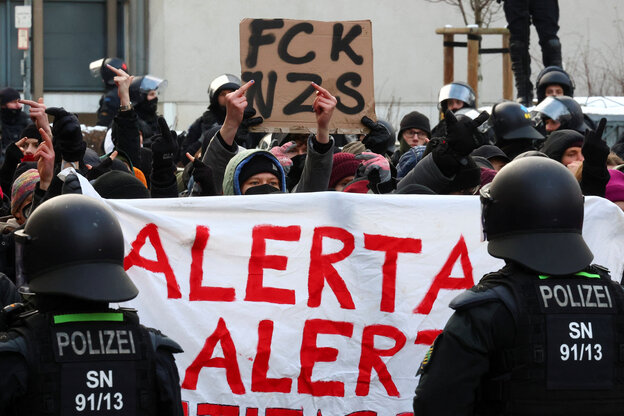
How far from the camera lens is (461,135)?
575 cm

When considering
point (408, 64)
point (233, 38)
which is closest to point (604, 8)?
point (408, 64)

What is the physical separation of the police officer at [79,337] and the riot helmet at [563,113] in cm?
548

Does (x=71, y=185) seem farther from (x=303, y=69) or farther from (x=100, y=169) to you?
(x=303, y=69)

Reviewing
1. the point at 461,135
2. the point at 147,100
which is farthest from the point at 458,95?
the point at 461,135

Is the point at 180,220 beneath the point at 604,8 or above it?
beneath

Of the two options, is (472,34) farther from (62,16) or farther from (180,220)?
(62,16)

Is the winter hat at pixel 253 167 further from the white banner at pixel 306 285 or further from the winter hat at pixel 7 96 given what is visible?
the winter hat at pixel 7 96

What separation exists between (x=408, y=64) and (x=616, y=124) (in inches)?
471

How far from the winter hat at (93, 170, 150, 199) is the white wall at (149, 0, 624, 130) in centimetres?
1692

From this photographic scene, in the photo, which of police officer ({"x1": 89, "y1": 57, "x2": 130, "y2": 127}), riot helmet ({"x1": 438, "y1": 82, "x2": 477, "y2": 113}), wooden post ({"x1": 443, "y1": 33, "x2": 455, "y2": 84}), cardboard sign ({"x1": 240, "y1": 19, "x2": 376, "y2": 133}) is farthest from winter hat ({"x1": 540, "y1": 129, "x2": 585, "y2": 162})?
wooden post ({"x1": 443, "y1": 33, "x2": 455, "y2": 84})

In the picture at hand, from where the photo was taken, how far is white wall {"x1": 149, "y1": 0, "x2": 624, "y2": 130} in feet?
74.5

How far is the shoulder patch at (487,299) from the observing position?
3.43 metres

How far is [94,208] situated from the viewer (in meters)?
3.42

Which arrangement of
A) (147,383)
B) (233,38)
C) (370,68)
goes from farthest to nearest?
(233,38) → (370,68) → (147,383)
